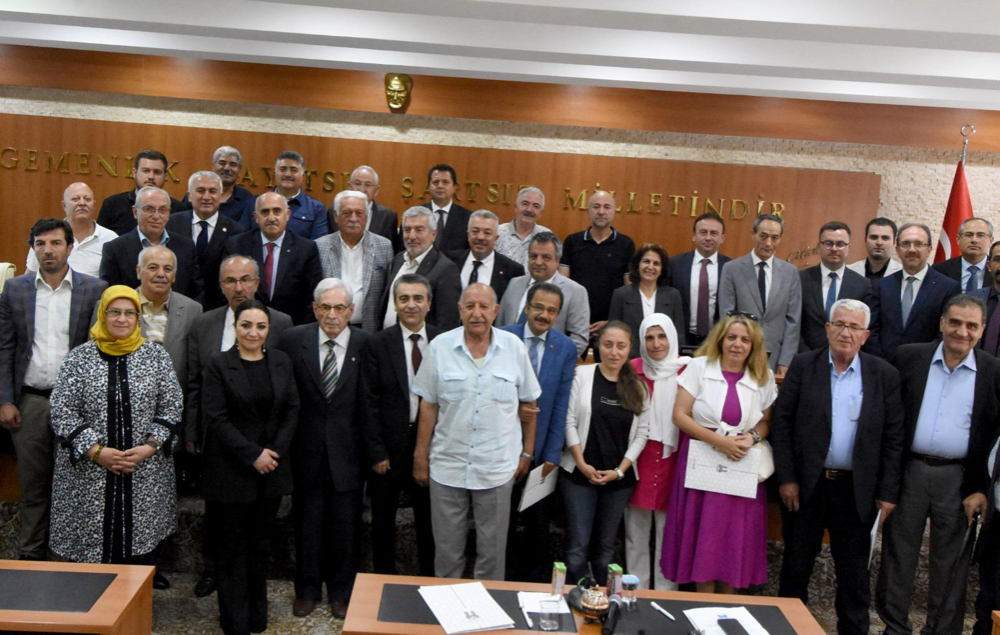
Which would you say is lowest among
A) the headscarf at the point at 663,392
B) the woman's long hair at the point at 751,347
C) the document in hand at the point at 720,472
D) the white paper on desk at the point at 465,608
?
the white paper on desk at the point at 465,608

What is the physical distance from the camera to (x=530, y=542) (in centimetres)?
407

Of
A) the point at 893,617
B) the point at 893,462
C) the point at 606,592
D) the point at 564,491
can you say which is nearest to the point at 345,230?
the point at 564,491

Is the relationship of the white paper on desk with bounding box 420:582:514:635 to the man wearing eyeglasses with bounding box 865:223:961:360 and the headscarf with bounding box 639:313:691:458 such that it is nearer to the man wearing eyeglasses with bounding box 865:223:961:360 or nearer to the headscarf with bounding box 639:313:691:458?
the headscarf with bounding box 639:313:691:458

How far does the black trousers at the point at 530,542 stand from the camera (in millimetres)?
4020

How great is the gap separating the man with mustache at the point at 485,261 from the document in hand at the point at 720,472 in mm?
1623

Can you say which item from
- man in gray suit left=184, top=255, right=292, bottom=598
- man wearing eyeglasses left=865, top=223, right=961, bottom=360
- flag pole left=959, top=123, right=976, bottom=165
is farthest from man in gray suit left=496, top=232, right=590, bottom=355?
flag pole left=959, top=123, right=976, bottom=165

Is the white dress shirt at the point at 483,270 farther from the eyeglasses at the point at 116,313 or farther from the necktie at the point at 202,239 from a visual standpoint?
the eyeglasses at the point at 116,313

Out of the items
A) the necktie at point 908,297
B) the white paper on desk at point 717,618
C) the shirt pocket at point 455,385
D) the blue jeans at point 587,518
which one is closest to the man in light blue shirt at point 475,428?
the shirt pocket at point 455,385

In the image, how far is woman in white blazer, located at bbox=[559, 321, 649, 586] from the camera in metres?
3.80

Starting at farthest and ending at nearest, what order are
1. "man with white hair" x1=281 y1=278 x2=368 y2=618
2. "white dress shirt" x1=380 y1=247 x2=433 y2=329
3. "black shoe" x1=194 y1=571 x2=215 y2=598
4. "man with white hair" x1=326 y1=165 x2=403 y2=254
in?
1. "man with white hair" x1=326 y1=165 x2=403 y2=254
2. "white dress shirt" x1=380 y1=247 x2=433 y2=329
3. "black shoe" x1=194 y1=571 x2=215 y2=598
4. "man with white hair" x1=281 y1=278 x2=368 y2=618

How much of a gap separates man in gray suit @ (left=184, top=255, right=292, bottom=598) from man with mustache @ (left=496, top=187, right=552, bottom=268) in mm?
1898

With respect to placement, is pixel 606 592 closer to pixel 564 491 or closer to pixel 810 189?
pixel 564 491

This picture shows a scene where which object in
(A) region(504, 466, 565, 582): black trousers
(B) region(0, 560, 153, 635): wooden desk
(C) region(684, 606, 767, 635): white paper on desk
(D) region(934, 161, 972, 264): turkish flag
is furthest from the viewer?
(D) region(934, 161, 972, 264): turkish flag

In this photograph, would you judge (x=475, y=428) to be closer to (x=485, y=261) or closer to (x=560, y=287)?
(x=560, y=287)
